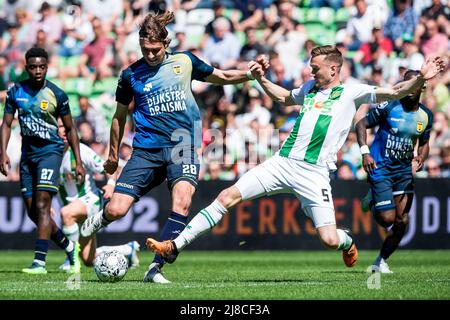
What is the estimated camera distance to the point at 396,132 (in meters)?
14.4

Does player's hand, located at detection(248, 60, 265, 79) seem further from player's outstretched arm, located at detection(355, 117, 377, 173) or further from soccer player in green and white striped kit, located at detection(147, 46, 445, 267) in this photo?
player's outstretched arm, located at detection(355, 117, 377, 173)

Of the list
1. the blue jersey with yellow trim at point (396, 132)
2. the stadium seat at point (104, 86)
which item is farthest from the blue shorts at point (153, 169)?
the stadium seat at point (104, 86)

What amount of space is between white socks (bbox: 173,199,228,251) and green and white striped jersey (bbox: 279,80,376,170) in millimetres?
1057

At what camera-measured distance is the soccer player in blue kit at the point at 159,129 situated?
441 inches

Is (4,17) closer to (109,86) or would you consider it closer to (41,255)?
(109,86)

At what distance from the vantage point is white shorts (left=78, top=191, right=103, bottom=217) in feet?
49.2

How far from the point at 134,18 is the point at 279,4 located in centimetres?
344

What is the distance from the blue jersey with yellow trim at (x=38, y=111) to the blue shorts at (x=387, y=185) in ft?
14.4

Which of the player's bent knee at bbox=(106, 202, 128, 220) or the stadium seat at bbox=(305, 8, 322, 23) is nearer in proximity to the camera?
the player's bent knee at bbox=(106, 202, 128, 220)

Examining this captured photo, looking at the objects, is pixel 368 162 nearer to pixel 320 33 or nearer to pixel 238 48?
pixel 238 48

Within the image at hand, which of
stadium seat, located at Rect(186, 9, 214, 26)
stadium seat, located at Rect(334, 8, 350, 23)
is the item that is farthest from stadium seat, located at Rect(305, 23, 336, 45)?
stadium seat, located at Rect(186, 9, 214, 26)

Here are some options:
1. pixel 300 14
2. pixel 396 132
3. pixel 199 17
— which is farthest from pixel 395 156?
pixel 199 17

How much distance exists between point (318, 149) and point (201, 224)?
1.59 metres
